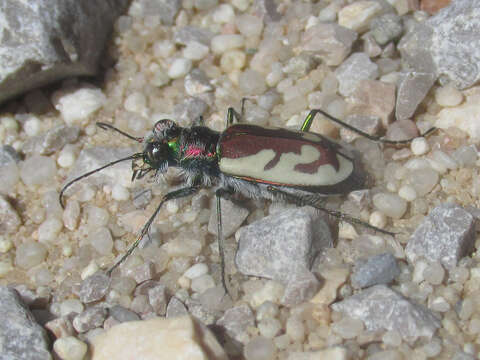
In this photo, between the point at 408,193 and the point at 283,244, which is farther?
the point at 408,193

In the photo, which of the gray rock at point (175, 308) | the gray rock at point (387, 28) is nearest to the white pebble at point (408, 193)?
the gray rock at point (387, 28)

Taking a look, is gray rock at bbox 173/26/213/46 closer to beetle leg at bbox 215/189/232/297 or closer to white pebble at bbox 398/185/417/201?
beetle leg at bbox 215/189/232/297

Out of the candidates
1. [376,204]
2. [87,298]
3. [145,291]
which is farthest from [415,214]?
[87,298]

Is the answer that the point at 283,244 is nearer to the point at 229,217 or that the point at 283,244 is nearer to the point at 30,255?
the point at 229,217

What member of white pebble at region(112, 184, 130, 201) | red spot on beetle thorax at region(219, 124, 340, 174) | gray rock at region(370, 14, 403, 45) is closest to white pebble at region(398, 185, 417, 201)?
red spot on beetle thorax at region(219, 124, 340, 174)

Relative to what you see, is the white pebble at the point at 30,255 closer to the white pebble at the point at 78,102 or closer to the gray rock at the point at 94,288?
the gray rock at the point at 94,288

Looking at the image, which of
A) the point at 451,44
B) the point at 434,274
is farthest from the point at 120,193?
the point at 451,44

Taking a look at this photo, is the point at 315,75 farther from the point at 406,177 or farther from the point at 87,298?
the point at 87,298
